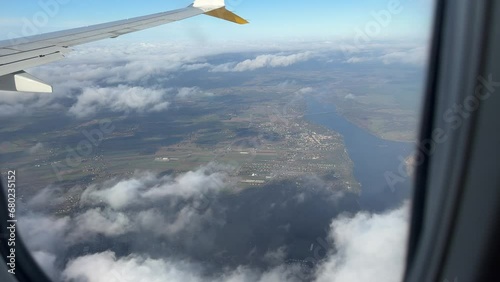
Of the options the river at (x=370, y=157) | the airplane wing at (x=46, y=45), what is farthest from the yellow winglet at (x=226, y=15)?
the river at (x=370, y=157)

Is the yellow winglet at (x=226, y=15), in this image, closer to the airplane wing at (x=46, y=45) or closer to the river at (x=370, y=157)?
the airplane wing at (x=46, y=45)

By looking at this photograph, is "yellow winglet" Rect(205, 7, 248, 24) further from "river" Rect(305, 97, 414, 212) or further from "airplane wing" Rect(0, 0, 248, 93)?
"river" Rect(305, 97, 414, 212)

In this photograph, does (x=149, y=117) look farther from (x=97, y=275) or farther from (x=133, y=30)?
(x=97, y=275)

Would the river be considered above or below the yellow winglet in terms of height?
below

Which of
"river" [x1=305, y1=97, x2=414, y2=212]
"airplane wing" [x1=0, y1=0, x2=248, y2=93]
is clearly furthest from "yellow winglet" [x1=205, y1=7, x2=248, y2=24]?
"river" [x1=305, y1=97, x2=414, y2=212]

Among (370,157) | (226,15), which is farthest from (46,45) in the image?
(370,157)

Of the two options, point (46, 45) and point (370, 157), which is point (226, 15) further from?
point (370, 157)

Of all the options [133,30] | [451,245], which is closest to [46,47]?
[133,30]
